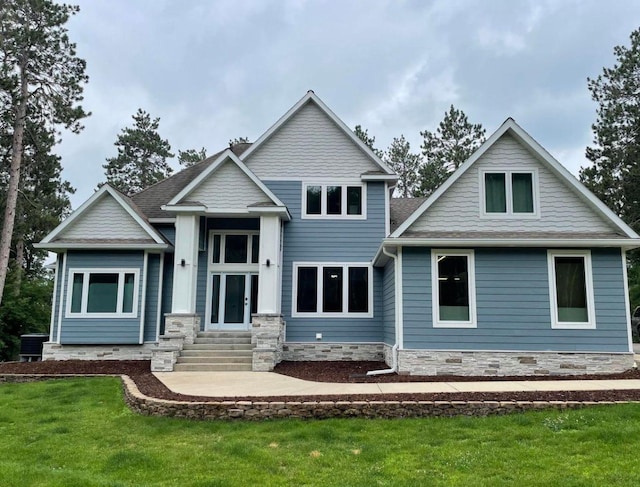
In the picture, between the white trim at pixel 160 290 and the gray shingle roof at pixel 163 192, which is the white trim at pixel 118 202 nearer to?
the white trim at pixel 160 290

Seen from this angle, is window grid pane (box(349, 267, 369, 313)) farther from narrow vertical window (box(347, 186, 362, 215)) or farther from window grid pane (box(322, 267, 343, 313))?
narrow vertical window (box(347, 186, 362, 215))

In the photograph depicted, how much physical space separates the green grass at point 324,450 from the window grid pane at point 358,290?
→ 7166 mm

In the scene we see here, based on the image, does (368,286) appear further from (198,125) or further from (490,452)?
(198,125)

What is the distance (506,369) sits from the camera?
1043 centimetres

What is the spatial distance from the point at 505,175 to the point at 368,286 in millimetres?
4910

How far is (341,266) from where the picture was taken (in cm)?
1421

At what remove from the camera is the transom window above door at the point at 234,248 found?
14344mm

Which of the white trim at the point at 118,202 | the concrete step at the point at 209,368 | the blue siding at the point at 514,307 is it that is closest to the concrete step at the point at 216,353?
the concrete step at the point at 209,368

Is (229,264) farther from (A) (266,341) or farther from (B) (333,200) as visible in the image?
(B) (333,200)

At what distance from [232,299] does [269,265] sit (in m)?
2.11

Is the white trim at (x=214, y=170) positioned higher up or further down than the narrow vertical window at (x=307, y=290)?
higher up

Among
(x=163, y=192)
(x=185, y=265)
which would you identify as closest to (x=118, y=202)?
(x=163, y=192)

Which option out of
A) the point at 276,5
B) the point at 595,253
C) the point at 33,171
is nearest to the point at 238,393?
the point at 595,253

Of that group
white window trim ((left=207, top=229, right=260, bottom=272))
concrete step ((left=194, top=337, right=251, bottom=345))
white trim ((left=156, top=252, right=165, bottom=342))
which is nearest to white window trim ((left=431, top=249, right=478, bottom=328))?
concrete step ((left=194, top=337, right=251, bottom=345))
